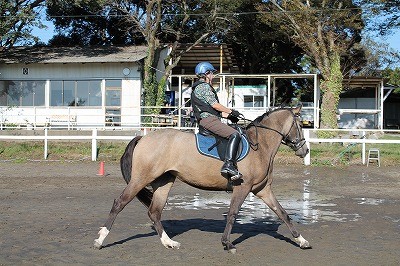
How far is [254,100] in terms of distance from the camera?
4109cm

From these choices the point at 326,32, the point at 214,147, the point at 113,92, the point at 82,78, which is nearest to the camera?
the point at 214,147

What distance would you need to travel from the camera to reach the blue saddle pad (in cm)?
808

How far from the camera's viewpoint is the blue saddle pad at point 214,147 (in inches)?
318

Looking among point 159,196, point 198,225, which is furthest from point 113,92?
point 159,196

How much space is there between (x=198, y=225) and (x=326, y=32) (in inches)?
928

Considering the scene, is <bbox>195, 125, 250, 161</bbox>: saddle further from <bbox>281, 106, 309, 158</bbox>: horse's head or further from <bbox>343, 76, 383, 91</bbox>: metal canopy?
<bbox>343, 76, 383, 91</bbox>: metal canopy

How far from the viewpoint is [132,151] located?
8.40 metres

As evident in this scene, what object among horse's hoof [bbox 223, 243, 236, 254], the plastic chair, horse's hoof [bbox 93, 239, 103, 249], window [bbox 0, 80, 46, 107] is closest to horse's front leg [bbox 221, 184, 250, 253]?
horse's hoof [bbox 223, 243, 236, 254]

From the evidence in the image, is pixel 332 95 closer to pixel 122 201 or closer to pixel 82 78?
pixel 82 78

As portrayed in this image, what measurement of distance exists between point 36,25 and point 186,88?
11617 mm

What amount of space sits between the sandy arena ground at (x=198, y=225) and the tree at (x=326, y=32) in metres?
13.1

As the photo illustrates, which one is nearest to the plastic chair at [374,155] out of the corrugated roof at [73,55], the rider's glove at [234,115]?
the rider's glove at [234,115]

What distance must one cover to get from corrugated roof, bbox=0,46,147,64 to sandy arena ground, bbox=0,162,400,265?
17582mm

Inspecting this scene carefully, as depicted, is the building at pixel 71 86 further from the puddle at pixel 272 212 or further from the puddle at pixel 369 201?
the puddle at pixel 369 201
